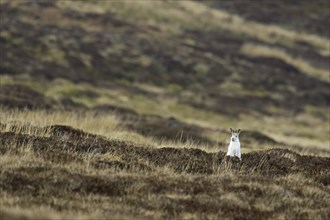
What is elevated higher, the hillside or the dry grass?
the hillside

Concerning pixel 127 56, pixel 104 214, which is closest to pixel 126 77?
pixel 127 56

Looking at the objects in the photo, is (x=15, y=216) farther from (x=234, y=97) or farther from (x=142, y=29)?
(x=142, y=29)

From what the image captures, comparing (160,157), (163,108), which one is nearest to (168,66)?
(163,108)

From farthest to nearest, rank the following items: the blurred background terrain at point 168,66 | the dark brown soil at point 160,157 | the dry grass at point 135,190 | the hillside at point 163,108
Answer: the blurred background terrain at point 168,66
the dark brown soil at point 160,157
the hillside at point 163,108
the dry grass at point 135,190

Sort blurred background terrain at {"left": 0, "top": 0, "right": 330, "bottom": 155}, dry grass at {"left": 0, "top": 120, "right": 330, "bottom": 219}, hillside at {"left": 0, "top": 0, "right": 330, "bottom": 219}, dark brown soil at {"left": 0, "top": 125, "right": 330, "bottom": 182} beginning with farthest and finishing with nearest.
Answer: blurred background terrain at {"left": 0, "top": 0, "right": 330, "bottom": 155}, dark brown soil at {"left": 0, "top": 125, "right": 330, "bottom": 182}, hillside at {"left": 0, "top": 0, "right": 330, "bottom": 219}, dry grass at {"left": 0, "top": 120, "right": 330, "bottom": 219}

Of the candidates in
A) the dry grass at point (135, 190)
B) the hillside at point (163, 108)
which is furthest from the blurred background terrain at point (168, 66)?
the dry grass at point (135, 190)

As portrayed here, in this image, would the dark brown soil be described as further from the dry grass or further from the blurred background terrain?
the blurred background terrain

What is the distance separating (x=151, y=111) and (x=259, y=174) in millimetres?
32816

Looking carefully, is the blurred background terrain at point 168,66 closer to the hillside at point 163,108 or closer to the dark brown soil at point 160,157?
the hillside at point 163,108

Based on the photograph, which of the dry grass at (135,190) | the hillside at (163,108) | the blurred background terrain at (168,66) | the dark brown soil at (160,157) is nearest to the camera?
the dry grass at (135,190)

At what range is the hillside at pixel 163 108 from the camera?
1084 centimetres

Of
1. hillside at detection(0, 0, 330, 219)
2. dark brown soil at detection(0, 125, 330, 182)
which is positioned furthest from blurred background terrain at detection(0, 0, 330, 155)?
dark brown soil at detection(0, 125, 330, 182)

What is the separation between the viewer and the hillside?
427 inches

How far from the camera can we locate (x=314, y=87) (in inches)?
2515
